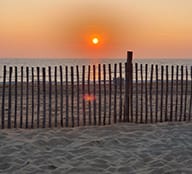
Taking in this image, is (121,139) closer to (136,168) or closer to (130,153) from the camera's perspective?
(130,153)

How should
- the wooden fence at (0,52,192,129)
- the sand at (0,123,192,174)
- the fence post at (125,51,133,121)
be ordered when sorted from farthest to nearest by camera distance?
the fence post at (125,51,133,121) < the wooden fence at (0,52,192,129) < the sand at (0,123,192,174)

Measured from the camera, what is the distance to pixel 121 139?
22.9ft

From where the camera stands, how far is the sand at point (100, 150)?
211 inches

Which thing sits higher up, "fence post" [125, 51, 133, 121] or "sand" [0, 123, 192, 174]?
"fence post" [125, 51, 133, 121]

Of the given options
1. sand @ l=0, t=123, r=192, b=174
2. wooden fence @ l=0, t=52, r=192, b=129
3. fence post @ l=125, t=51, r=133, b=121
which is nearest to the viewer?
sand @ l=0, t=123, r=192, b=174

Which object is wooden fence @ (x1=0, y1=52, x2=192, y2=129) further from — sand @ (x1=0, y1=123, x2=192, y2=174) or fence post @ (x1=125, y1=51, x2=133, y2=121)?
sand @ (x1=0, y1=123, x2=192, y2=174)

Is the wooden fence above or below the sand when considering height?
above

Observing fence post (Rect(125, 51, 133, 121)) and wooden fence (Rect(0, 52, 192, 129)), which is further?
fence post (Rect(125, 51, 133, 121))

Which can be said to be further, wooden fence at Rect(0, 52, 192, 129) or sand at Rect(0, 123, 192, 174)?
wooden fence at Rect(0, 52, 192, 129)

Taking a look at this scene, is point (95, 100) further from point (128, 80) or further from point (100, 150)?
point (100, 150)

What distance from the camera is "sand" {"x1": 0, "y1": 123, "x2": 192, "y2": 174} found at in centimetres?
536

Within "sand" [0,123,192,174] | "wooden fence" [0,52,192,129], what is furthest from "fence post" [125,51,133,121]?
"sand" [0,123,192,174]

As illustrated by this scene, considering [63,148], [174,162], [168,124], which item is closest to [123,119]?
[168,124]

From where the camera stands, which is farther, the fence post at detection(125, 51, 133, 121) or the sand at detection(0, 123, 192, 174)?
the fence post at detection(125, 51, 133, 121)
